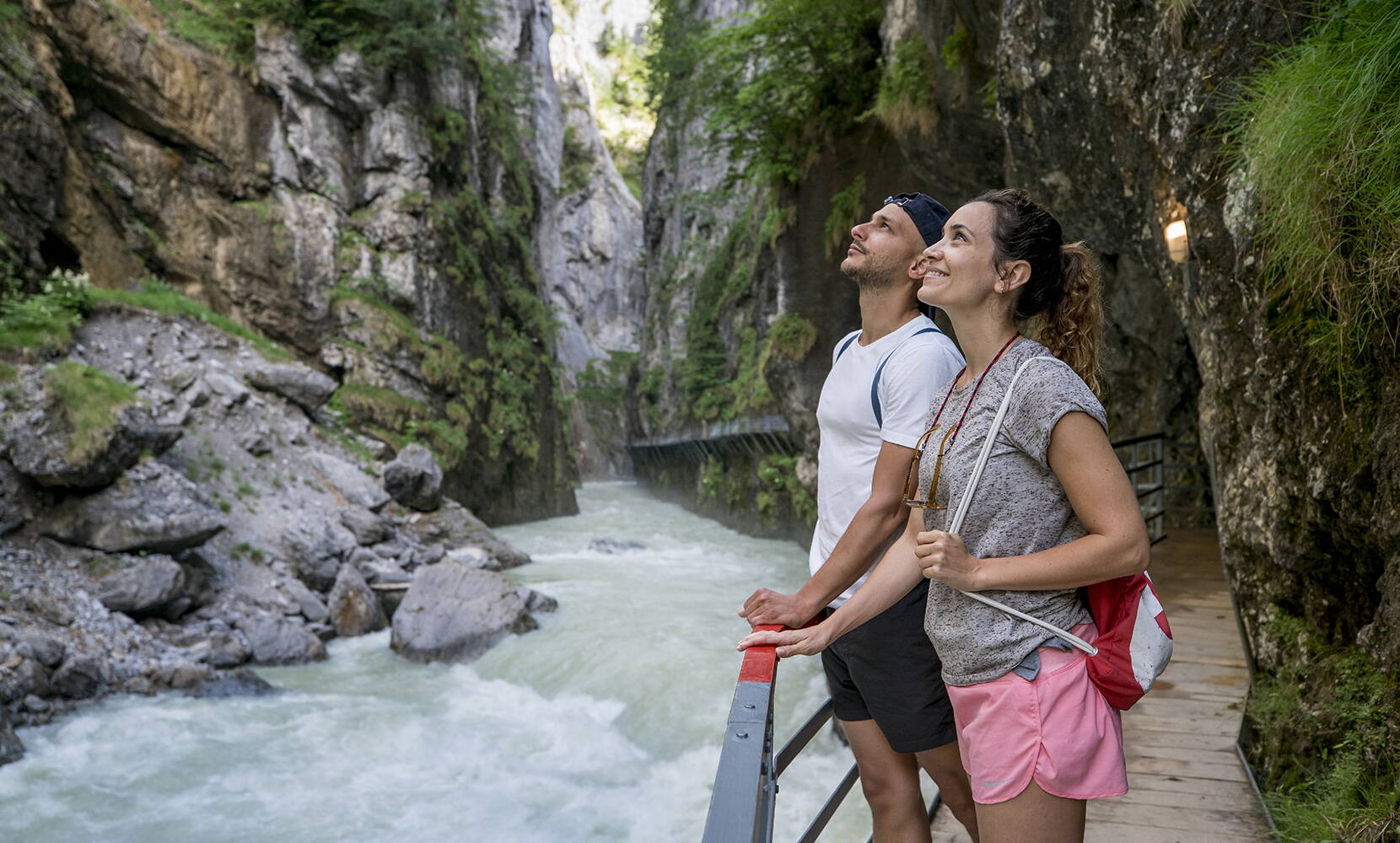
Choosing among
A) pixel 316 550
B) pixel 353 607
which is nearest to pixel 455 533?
pixel 316 550

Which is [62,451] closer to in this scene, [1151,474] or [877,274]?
[877,274]

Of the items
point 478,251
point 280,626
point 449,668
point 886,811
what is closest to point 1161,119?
point 886,811

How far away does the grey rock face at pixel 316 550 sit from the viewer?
36.2 feet

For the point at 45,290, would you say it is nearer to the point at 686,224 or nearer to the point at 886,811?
the point at 886,811

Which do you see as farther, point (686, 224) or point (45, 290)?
point (686, 224)

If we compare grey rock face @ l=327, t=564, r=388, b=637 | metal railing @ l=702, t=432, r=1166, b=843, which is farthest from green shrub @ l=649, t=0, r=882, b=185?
metal railing @ l=702, t=432, r=1166, b=843

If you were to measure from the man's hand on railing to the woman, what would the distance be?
49 millimetres

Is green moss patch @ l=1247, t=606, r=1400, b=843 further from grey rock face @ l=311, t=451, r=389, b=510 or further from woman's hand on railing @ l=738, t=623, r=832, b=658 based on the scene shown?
grey rock face @ l=311, t=451, r=389, b=510

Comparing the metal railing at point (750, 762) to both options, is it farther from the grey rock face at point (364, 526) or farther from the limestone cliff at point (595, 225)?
the limestone cliff at point (595, 225)

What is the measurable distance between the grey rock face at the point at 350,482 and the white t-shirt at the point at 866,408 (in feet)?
41.9

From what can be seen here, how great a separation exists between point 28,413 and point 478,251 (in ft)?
42.8

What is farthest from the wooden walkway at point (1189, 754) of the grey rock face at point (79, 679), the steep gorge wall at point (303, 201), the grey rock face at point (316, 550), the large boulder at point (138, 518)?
the steep gorge wall at point (303, 201)

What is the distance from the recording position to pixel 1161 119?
4625mm

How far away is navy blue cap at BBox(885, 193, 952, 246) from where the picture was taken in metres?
2.02
